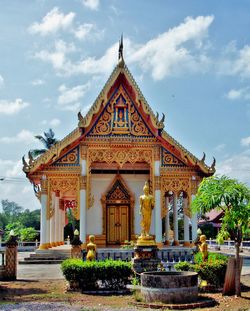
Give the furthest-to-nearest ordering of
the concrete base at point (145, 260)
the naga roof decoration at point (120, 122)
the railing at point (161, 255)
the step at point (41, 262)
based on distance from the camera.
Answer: the naga roof decoration at point (120, 122) < the step at point (41, 262) < the railing at point (161, 255) < the concrete base at point (145, 260)

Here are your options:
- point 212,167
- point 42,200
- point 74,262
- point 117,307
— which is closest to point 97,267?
point 74,262

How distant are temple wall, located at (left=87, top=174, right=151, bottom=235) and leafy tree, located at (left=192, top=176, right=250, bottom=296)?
11943 mm

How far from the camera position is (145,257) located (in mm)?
12781

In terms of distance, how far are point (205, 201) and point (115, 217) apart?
12831mm

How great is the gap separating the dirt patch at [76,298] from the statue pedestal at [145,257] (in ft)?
7.14

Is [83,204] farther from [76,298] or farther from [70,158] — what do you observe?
[76,298]

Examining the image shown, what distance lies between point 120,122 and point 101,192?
386 centimetres

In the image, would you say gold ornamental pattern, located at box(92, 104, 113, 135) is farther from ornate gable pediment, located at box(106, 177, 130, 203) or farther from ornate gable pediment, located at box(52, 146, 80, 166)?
ornate gable pediment, located at box(106, 177, 130, 203)

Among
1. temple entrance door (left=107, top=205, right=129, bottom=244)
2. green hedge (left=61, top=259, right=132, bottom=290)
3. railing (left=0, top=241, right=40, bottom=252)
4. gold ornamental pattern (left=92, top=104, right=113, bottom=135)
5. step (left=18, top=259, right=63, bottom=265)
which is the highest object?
gold ornamental pattern (left=92, top=104, right=113, bottom=135)

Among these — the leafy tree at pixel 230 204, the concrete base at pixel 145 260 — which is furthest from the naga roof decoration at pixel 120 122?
the leafy tree at pixel 230 204

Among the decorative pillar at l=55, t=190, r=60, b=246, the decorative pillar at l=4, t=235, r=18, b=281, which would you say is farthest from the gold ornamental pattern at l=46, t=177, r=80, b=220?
the decorative pillar at l=4, t=235, r=18, b=281

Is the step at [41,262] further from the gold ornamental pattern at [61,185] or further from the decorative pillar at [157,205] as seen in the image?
the decorative pillar at [157,205]

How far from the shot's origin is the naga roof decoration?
19.8 meters

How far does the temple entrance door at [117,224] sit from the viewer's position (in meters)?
21.8
